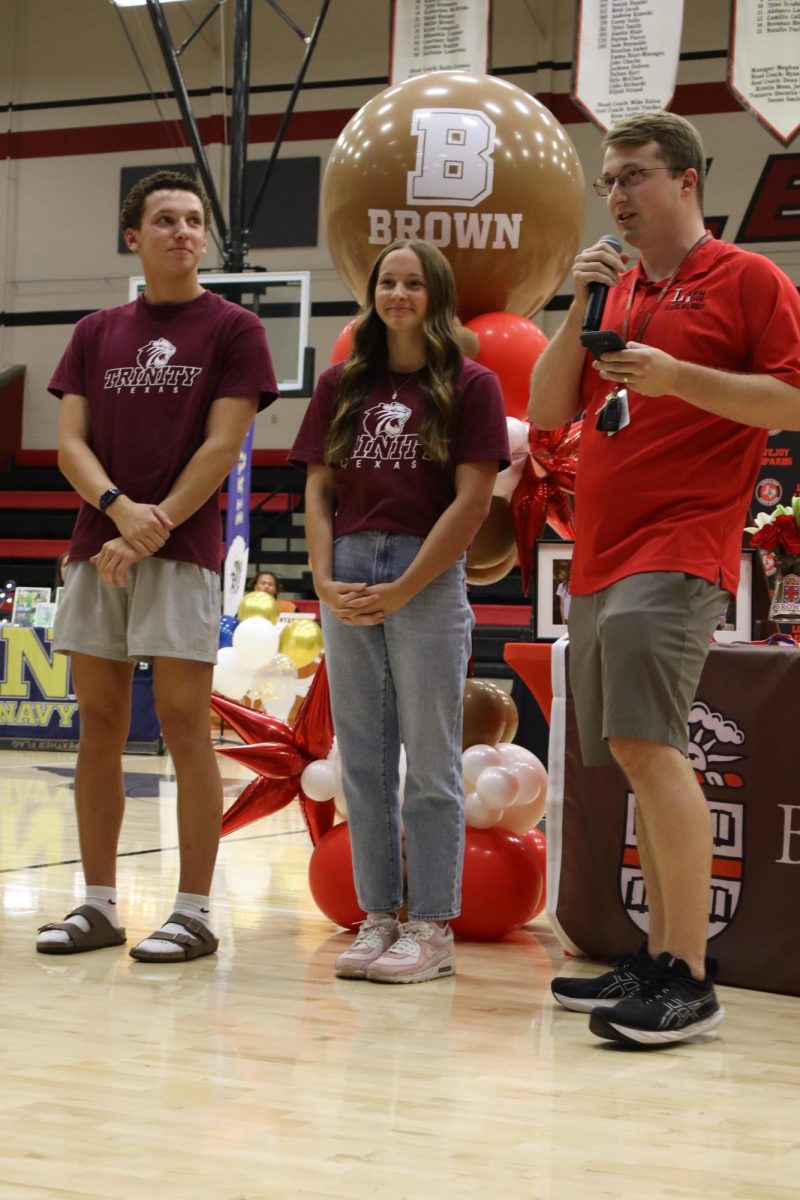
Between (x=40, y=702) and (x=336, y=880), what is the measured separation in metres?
5.67

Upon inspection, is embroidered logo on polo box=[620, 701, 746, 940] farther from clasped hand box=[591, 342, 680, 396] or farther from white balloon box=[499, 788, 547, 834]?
clasped hand box=[591, 342, 680, 396]

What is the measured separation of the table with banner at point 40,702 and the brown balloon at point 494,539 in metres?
5.22

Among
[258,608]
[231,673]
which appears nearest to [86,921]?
[231,673]

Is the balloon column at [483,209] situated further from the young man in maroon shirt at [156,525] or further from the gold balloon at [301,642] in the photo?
the gold balloon at [301,642]

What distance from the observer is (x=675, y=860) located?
84.2 inches

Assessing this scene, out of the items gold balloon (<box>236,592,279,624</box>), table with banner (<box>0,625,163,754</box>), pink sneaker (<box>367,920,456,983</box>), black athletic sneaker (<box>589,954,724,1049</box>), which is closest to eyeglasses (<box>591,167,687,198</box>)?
black athletic sneaker (<box>589,954,724,1049</box>)

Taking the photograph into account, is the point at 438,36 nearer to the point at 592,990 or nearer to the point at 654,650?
the point at 654,650

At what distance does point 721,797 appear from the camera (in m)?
2.62

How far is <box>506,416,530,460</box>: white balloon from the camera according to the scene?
305 centimetres

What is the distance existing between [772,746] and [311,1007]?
0.95 metres

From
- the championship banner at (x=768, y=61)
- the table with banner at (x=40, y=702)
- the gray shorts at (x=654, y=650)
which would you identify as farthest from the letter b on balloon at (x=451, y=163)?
the table with banner at (x=40, y=702)

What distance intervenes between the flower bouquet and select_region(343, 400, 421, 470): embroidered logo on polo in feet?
3.09

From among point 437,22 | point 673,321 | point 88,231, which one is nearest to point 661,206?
point 673,321

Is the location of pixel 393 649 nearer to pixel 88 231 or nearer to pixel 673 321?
pixel 673 321
